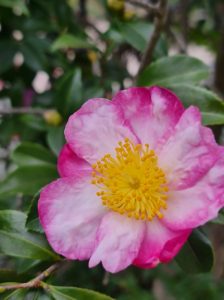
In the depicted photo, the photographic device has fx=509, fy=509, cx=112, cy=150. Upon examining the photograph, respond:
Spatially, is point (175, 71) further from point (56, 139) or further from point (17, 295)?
point (17, 295)

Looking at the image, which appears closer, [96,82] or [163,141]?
[163,141]

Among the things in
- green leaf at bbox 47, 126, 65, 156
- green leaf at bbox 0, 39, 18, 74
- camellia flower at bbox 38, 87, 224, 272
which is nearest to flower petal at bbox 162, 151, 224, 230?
camellia flower at bbox 38, 87, 224, 272

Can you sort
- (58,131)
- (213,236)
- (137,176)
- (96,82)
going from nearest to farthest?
(137,176) → (58,131) → (96,82) → (213,236)

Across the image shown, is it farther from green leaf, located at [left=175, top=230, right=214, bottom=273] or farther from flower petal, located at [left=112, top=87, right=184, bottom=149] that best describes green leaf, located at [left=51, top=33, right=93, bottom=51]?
green leaf, located at [left=175, top=230, right=214, bottom=273]

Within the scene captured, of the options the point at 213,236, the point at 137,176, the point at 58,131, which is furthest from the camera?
the point at 213,236

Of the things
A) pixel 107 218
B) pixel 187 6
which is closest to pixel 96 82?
pixel 187 6

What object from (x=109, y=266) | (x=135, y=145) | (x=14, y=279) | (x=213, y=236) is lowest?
(x=213, y=236)

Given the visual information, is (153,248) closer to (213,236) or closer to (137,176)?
(137,176)

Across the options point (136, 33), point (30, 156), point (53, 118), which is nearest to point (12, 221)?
point (30, 156)
